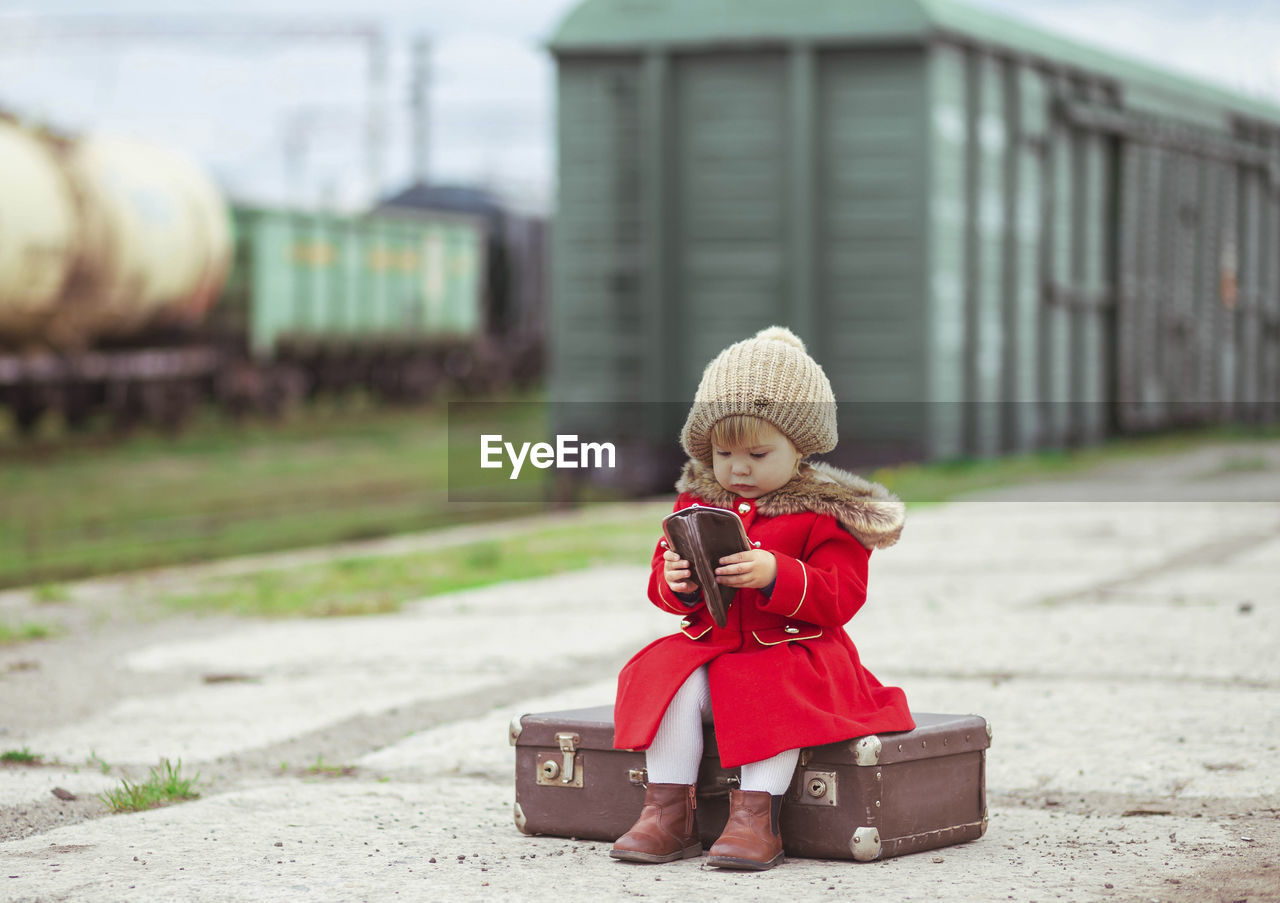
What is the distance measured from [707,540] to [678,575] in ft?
0.36

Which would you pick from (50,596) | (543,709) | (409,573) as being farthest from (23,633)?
(543,709)

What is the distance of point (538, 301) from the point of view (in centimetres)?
3597

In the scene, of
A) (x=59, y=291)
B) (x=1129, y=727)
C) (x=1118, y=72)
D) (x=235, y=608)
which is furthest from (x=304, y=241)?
(x=1129, y=727)

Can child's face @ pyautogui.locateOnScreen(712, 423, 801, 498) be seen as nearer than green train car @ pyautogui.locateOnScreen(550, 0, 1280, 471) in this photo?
Yes

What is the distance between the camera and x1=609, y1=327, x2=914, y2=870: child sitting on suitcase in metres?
3.92

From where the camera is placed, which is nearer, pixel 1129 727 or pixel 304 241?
pixel 1129 727

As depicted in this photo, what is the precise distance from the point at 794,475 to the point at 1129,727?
69.8 inches

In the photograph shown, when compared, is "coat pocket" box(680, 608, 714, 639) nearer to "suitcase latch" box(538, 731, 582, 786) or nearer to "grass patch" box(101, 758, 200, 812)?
"suitcase latch" box(538, 731, 582, 786)

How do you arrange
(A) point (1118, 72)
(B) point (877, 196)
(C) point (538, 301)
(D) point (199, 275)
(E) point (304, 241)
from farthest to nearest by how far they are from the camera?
1. (C) point (538, 301)
2. (E) point (304, 241)
3. (D) point (199, 275)
4. (A) point (1118, 72)
5. (B) point (877, 196)

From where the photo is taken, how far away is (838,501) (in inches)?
160

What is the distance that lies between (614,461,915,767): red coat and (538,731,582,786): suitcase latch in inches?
6.7

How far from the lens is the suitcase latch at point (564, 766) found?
166 inches

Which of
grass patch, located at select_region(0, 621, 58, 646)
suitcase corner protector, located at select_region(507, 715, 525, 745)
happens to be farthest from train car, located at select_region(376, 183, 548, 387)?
suitcase corner protector, located at select_region(507, 715, 525, 745)

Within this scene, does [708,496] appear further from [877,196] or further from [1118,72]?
[1118,72]
